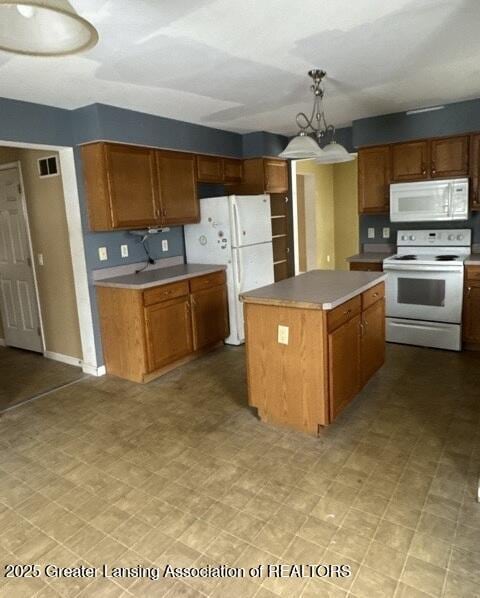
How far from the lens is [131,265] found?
4305 millimetres

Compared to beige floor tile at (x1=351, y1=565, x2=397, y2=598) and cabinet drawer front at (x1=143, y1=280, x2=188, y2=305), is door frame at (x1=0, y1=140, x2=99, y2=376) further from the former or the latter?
beige floor tile at (x1=351, y1=565, x2=397, y2=598)

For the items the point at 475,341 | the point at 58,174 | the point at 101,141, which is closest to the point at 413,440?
the point at 475,341

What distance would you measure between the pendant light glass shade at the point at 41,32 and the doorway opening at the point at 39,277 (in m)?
2.73

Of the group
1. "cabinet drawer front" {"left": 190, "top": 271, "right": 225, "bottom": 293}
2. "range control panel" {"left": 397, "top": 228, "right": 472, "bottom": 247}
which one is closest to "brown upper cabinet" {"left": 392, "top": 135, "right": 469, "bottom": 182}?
"range control panel" {"left": 397, "top": 228, "right": 472, "bottom": 247}

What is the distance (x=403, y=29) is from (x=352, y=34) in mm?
278

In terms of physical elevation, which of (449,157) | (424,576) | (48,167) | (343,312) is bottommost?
(424,576)

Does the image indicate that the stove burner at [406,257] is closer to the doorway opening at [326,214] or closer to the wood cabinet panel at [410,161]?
the wood cabinet panel at [410,161]

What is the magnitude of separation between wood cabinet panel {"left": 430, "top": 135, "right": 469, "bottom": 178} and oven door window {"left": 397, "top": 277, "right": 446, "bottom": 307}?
109 cm

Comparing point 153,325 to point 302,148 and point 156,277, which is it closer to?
point 156,277

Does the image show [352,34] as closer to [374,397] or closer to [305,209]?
[374,397]

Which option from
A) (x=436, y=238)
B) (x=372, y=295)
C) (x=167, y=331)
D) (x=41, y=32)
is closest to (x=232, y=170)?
(x=167, y=331)

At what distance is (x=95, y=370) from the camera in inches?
161

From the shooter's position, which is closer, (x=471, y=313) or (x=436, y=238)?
(x=471, y=313)

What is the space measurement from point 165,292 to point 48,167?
1639 mm
